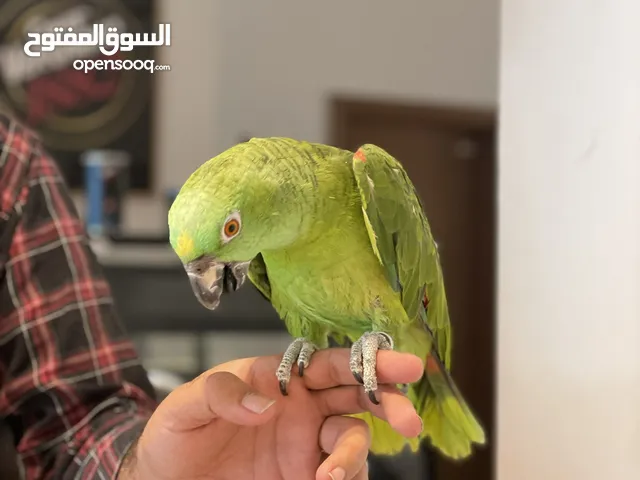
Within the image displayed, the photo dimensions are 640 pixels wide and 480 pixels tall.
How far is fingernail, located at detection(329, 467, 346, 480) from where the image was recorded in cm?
39

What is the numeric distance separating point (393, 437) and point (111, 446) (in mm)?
294

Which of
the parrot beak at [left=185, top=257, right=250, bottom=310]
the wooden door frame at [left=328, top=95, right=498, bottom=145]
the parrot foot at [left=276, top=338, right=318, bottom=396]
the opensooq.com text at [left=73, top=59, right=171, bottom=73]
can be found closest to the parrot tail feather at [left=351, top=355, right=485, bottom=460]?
the parrot foot at [left=276, top=338, right=318, bottom=396]

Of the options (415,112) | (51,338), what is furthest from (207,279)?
(415,112)

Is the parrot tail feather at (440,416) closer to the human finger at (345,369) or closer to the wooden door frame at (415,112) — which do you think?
the human finger at (345,369)

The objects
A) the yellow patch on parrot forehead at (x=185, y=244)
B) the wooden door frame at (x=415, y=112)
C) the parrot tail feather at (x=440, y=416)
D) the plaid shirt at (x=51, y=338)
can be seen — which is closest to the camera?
the yellow patch on parrot forehead at (x=185, y=244)

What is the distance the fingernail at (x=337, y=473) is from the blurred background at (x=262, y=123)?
28 cm

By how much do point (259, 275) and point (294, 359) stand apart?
0.32ft

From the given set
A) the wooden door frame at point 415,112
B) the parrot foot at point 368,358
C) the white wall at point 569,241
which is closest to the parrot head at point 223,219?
the parrot foot at point 368,358

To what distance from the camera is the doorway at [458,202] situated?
756mm

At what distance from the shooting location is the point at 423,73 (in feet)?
3.34

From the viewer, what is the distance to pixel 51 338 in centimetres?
68

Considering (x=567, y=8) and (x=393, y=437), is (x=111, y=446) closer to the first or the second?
(x=393, y=437)

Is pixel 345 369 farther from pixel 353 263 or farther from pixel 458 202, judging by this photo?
pixel 458 202

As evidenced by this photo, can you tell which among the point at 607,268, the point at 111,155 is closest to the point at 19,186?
the point at 111,155
